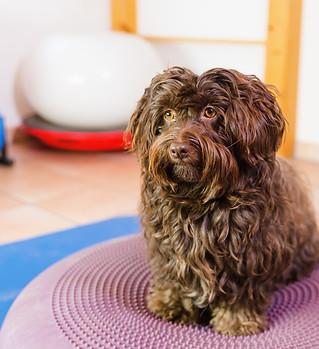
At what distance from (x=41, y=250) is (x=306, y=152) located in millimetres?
2532

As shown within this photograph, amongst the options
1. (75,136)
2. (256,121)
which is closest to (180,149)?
(256,121)

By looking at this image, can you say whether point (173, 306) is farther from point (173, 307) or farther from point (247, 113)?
point (247, 113)

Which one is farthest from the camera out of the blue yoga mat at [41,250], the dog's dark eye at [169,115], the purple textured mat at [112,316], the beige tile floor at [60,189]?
the beige tile floor at [60,189]

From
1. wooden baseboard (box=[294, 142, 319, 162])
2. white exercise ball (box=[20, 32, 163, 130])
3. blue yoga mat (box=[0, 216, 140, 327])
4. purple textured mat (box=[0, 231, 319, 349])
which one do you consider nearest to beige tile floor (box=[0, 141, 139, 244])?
blue yoga mat (box=[0, 216, 140, 327])

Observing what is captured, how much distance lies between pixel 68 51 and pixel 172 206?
292cm

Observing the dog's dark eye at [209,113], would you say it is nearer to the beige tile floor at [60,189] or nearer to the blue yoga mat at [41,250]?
the blue yoga mat at [41,250]

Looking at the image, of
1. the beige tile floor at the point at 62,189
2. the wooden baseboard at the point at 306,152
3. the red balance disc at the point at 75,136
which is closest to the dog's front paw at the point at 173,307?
the beige tile floor at the point at 62,189

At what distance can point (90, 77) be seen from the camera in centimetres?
415

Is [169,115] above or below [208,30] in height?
above

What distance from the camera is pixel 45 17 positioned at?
16.0ft

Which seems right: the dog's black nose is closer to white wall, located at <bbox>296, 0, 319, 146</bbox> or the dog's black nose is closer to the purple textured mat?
the purple textured mat

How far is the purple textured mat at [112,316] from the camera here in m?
1.62

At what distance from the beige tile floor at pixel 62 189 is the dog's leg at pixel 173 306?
3.86ft

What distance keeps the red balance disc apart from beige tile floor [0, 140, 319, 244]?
87mm
